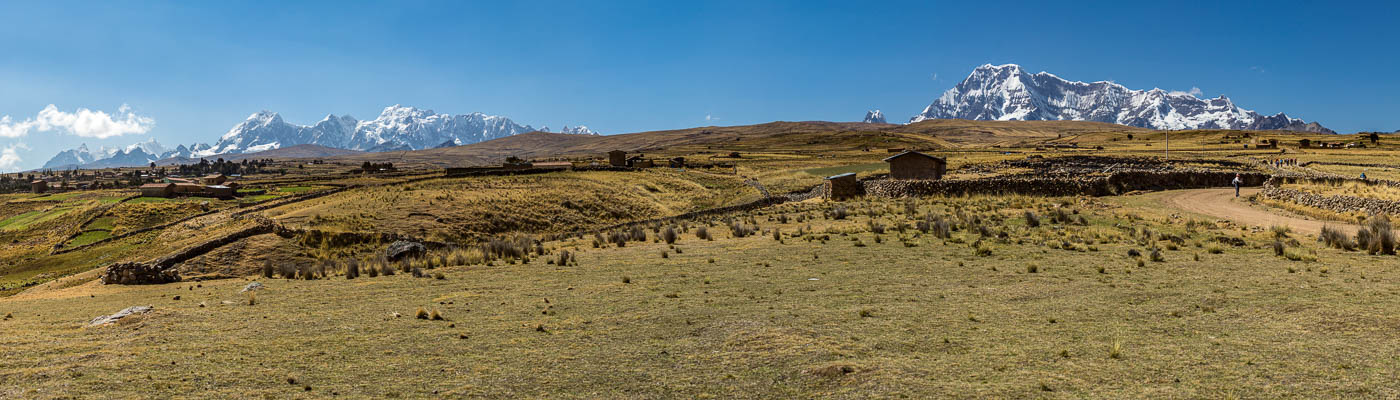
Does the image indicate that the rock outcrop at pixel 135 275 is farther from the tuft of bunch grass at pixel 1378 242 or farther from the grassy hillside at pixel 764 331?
the tuft of bunch grass at pixel 1378 242

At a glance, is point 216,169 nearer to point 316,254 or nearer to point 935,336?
point 316,254

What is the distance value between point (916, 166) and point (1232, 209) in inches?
917

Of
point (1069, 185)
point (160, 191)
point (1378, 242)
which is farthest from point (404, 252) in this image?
point (160, 191)

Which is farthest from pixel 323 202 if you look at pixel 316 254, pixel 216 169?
pixel 216 169

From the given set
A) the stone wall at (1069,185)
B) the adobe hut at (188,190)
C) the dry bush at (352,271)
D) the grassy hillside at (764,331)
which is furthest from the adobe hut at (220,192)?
the stone wall at (1069,185)

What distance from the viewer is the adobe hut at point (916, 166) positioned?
171 feet

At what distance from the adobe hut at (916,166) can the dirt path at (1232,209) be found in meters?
15.6

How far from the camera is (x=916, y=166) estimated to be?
174ft

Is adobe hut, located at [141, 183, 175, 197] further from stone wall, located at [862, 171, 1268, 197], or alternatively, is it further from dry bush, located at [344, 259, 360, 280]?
stone wall, located at [862, 171, 1268, 197]

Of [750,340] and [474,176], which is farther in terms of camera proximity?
[474,176]

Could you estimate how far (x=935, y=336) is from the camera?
33.6 ft

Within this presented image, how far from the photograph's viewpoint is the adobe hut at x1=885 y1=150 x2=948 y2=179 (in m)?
52.1

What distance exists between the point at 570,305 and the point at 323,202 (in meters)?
34.7

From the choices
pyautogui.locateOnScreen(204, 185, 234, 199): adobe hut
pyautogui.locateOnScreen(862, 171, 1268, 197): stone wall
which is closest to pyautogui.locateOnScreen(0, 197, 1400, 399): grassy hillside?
pyautogui.locateOnScreen(862, 171, 1268, 197): stone wall
